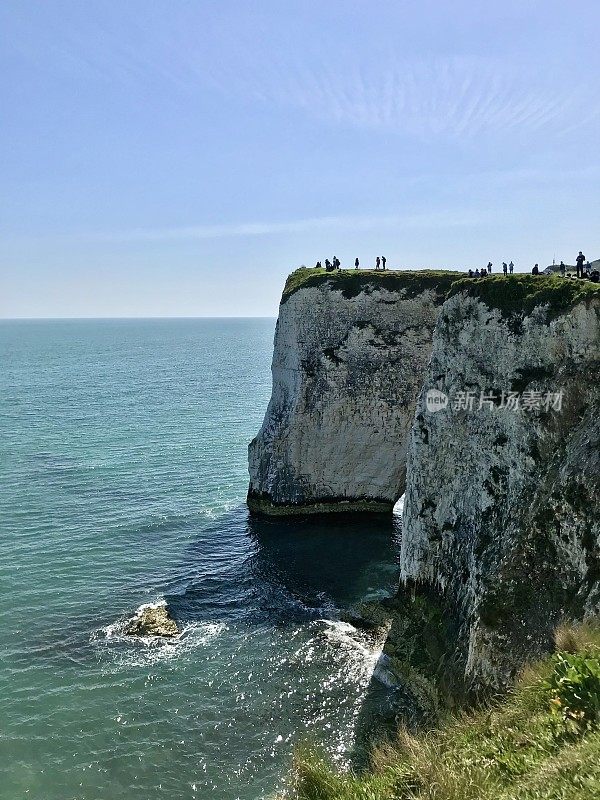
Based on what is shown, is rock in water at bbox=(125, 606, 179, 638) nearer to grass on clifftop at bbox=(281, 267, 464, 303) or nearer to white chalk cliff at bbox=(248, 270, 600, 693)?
white chalk cliff at bbox=(248, 270, 600, 693)

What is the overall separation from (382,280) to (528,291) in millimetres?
19710

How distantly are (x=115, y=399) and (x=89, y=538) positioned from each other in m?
54.1

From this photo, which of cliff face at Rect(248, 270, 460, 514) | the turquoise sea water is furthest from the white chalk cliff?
the turquoise sea water

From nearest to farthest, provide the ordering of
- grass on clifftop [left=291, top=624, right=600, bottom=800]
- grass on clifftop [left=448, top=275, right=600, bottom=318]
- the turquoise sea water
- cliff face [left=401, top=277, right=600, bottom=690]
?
grass on clifftop [left=291, top=624, right=600, bottom=800], cliff face [left=401, top=277, right=600, bottom=690], grass on clifftop [left=448, top=275, right=600, bottom=318], the turquoise sea water

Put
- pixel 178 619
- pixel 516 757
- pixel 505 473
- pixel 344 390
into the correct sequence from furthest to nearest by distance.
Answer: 1. pixel 344 390
2. pixel 178 619
3. pixel 505 473
4. pixel 516 757

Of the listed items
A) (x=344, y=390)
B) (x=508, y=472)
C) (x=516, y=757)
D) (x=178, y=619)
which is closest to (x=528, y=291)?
(x=508, y=472)

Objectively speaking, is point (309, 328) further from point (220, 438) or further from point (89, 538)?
point (220, 438)

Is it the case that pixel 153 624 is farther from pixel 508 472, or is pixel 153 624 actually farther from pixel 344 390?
pixel 344 390

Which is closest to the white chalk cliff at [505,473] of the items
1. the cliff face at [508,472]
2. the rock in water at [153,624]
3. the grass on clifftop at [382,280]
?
the cliff face at [508,472]

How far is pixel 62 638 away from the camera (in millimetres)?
28406

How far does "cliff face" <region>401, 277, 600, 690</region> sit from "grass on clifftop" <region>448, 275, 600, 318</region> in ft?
0.16

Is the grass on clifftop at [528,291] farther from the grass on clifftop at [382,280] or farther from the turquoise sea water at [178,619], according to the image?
the turquoise sea water at [178,619]

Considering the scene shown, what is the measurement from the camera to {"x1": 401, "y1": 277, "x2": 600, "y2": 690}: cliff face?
18938mm

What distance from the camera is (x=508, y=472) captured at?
74.3ft
